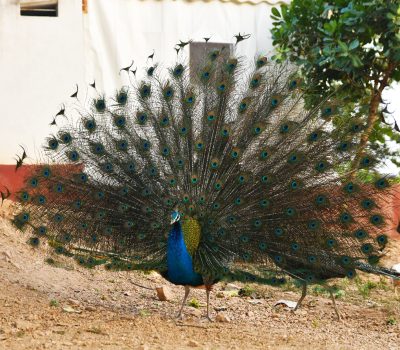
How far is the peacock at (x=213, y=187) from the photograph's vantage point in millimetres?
7828

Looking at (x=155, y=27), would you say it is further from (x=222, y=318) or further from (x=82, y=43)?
(x=222, y=318)

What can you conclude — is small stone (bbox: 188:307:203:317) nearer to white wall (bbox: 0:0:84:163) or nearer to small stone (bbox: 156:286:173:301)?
small stone (bbox: 156:286:173:301)

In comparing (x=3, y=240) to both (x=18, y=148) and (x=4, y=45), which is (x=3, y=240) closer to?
(x=18, y=148)

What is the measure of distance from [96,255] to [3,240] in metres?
2.81

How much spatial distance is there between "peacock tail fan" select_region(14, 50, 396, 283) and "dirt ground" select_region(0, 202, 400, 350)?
51 cm

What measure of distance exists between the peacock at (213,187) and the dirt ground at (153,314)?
458 mm

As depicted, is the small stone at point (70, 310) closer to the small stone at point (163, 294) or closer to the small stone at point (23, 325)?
the small stone at point (23, 325)

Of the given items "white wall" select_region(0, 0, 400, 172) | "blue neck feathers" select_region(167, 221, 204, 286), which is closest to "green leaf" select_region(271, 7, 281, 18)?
"white wall" select_region(0, 0, 400, 172)

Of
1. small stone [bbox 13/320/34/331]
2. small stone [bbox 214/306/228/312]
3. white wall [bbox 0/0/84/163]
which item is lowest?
small stone [bbox 214/306/228/312]

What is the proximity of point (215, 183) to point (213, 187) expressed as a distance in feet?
0.16

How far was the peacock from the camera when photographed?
783cm

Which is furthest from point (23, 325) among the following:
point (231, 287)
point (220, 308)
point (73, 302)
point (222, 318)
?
point (231, 287)

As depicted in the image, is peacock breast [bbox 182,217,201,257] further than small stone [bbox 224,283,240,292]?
No

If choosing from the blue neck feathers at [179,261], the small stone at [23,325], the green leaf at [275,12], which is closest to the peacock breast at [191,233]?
the blue neck feathers at [179,261]
